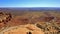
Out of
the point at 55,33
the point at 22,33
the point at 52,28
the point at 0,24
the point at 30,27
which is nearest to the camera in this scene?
the point at 22,33

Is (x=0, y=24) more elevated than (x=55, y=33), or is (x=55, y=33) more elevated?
(x=55, y=33)

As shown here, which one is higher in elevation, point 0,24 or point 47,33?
point 47,33

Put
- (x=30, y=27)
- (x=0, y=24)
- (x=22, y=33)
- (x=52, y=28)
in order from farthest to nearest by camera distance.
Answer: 1. (x=0, y=24)
2. (x=52, y=28)
3. (x=30, y=27)
4. (x=22, y=33)

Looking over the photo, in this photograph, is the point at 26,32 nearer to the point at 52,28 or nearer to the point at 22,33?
the point at 22,33

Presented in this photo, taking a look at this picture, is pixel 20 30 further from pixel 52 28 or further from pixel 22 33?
pixel 52 28

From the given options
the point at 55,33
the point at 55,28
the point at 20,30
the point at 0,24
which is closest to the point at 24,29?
the point at 20,30

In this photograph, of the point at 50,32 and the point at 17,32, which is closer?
the point at 17,32

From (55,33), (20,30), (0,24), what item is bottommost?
(0,24)

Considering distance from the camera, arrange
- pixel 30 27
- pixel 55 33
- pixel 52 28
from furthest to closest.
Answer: pixel 52 28 → pixel 55 33 → pixel 30 27

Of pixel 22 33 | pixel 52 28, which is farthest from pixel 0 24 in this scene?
pixel 22 33
